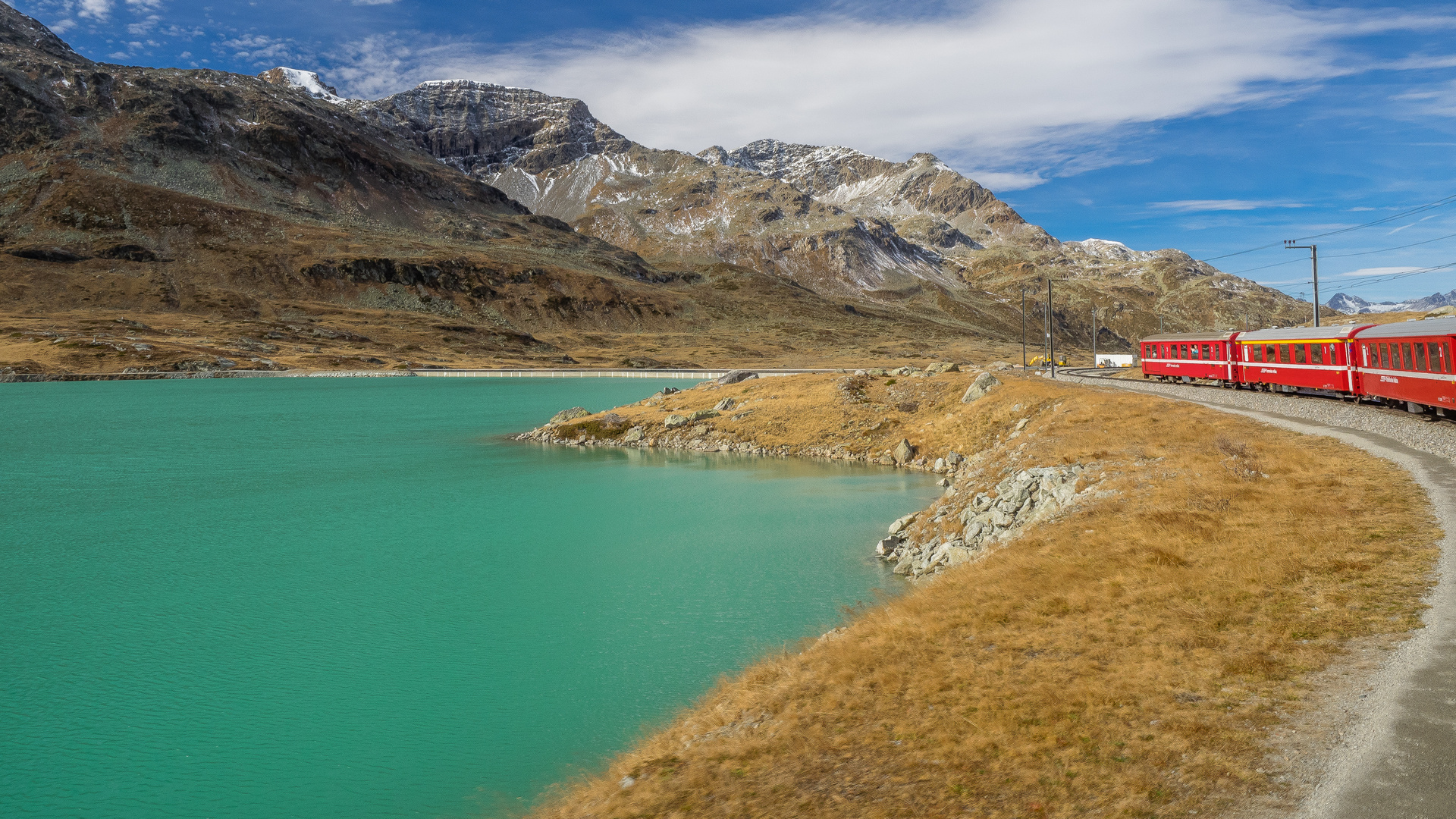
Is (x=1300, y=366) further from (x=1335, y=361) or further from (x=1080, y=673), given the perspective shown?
(x=1080, y=673)

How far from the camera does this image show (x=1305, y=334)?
151 feet

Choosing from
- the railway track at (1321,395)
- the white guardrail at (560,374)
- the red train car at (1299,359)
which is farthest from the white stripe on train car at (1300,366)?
the white guardrail at (560,374)

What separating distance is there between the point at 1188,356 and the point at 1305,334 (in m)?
18.8

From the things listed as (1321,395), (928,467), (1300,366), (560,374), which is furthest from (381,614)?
(560,374)

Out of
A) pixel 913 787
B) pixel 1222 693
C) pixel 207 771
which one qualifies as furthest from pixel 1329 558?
pixel 207 771

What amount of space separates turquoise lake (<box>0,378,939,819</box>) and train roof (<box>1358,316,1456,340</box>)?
2072 centimetres

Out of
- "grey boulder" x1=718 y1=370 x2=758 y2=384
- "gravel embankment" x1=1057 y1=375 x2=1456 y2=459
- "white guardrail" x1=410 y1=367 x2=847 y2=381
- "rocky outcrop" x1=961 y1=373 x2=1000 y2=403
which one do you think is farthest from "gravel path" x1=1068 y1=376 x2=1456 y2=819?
"white guardrail" x1=410 y1=367 x2=847 y2=381

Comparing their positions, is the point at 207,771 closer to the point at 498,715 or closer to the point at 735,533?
the point at 498,715

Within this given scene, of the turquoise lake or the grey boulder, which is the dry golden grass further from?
the grey boulder

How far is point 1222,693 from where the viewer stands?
10508 mm

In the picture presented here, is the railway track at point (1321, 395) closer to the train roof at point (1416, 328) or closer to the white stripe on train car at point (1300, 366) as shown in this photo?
the white stripe on train car at point (1300, 366)

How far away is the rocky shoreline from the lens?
81.5ft

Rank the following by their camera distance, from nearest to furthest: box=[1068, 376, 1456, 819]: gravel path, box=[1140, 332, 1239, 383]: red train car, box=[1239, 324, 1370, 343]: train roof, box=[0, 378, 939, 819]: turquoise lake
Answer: box=[1068, 376, 1456, 819]: gravel path → box=[0, 378, 939, 819]: turquoise lake → box=[1239, 324, 1370, 343]: train roof → box=[1140, 332, 1239, 383]: red train car

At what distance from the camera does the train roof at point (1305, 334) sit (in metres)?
41.7
